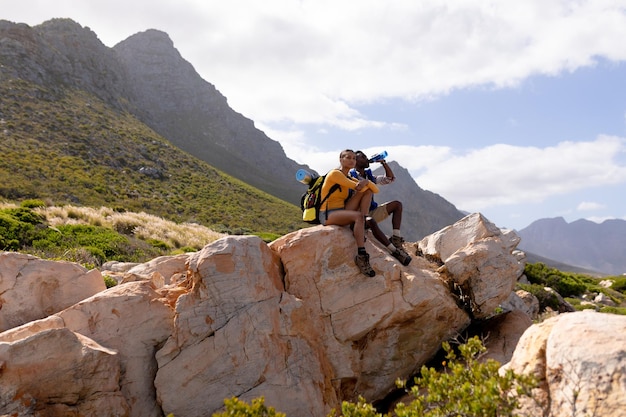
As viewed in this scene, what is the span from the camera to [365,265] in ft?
25.1

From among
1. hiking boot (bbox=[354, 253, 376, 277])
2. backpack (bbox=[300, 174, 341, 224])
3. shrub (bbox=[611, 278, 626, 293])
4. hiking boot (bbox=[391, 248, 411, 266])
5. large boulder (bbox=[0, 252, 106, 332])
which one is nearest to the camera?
large boulder (bbox=[0, 252, 106, 332])

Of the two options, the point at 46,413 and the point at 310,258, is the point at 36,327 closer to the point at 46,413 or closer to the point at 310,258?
the point at 46,413

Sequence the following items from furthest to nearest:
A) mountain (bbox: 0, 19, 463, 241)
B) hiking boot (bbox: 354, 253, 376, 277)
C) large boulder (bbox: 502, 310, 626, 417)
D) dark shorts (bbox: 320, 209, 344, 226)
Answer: mountain (bbox: 0, 19, 463, 241) < dark shorts (bbox: 320, 209, 344, 226) < hiking boot (bbox: 354, 253, 376, 277) < large boulder (bbox: 502, 310, 626, 417)

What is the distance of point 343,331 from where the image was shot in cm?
747

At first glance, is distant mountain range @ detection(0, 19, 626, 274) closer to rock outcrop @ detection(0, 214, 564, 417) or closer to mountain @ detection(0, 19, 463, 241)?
mountain @ detection(0, 19, 463, 241)

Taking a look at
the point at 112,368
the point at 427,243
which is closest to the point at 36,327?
the point at 112,368

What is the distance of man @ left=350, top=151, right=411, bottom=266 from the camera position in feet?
27.9

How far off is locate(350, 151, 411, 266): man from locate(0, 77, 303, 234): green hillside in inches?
951

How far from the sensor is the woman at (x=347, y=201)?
788 cm

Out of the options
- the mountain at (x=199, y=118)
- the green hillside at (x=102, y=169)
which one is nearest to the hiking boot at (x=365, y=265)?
the green hillside at (x=102, y=169)

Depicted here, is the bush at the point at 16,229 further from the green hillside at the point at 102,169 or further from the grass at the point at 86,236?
the green hillside at the point at 102,169

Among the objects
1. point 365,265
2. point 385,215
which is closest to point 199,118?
point 385,215

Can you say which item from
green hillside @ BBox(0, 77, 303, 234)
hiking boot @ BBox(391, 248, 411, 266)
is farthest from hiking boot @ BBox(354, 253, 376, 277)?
green hillside @ BBox(0, 77, 303, 234)

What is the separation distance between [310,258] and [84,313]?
399 centimetres
